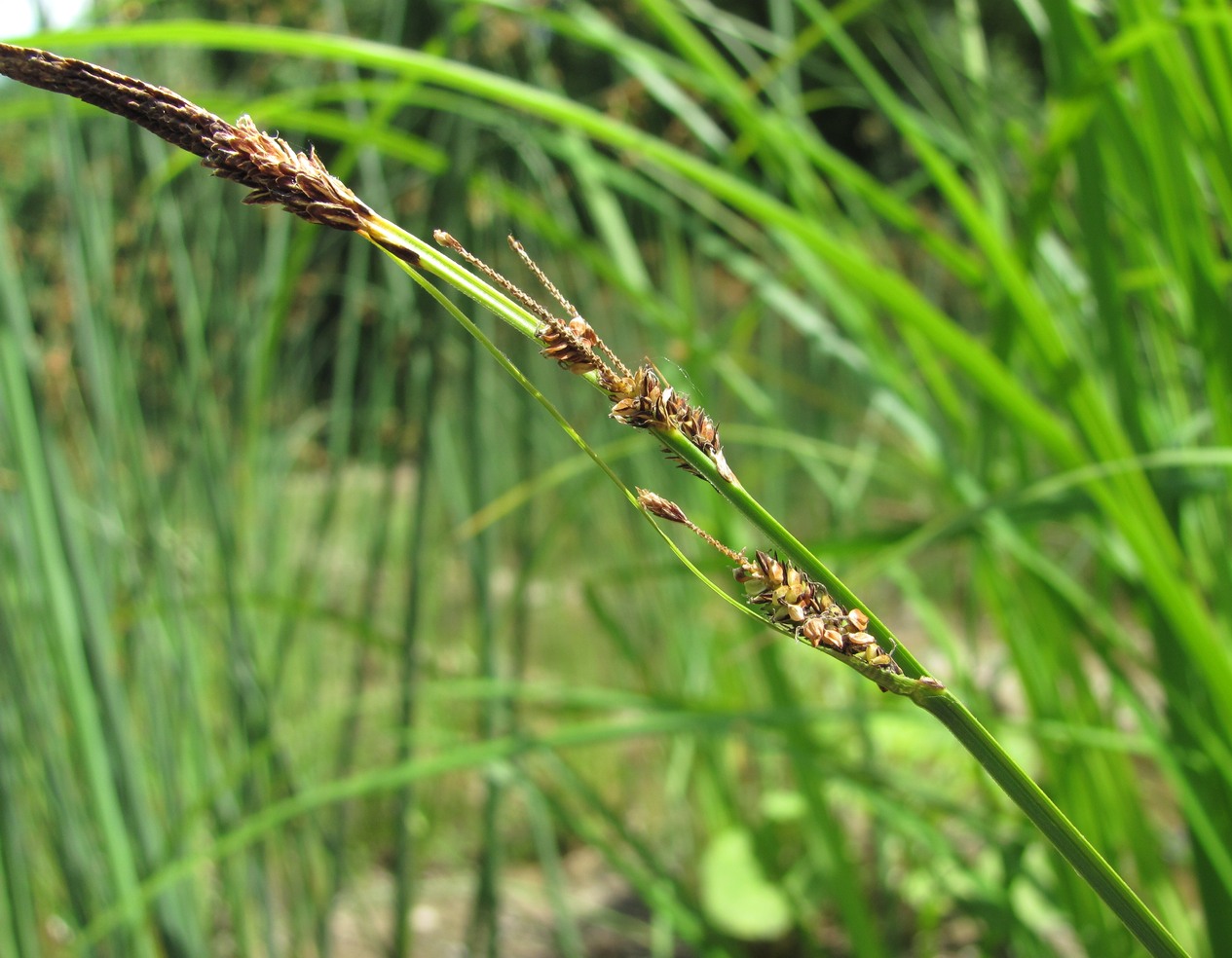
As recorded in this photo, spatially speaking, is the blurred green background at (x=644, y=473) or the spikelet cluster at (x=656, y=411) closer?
the spikelet cluster at (x=656, y=411)

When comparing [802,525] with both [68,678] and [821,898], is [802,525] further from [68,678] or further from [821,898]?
[68,678]

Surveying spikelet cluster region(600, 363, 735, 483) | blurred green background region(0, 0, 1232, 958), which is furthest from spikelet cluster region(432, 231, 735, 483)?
blurred green background region(0, 0, 1232, 958)

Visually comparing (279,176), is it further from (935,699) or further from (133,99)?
(935,699)

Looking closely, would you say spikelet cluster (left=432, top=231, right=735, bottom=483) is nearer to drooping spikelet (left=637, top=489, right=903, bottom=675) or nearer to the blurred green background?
drooping spikelet (left=637, top=489, right=903, bottom=675)

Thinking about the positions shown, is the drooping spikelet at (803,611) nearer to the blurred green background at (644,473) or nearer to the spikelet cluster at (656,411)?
the spikelet cluster at (656,411)

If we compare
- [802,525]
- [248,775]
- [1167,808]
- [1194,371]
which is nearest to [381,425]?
[248,775]

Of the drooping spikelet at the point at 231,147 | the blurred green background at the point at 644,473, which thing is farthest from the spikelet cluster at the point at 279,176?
the blurred green background at the point at 644,473
